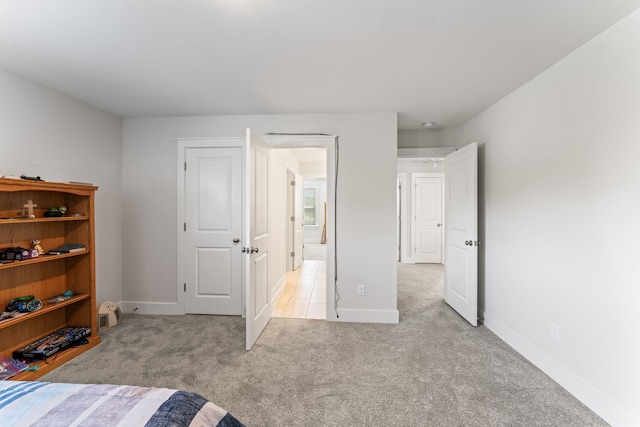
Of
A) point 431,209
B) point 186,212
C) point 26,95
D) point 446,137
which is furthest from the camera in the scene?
point 431,209

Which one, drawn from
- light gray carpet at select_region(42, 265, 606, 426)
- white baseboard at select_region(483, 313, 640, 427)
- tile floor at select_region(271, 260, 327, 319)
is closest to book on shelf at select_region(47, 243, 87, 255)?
light gray carpet at select_region(42, 265, 606, 426)

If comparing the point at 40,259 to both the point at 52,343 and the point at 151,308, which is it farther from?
the point at 151,308

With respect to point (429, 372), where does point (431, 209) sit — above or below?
above

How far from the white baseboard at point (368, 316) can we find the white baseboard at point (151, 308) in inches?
77.2

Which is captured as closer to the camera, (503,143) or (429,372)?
(429,372)

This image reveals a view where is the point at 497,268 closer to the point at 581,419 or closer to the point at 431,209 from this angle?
the point at 581,419

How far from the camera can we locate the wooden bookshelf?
2.14 metres

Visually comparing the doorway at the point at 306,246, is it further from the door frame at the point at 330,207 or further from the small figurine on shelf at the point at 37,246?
Result: the small figurine on shelf at the point at 37,246

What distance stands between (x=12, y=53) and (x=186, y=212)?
187 centimetres

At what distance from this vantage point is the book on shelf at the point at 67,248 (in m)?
2.38

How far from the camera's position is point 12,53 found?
6.35 ft

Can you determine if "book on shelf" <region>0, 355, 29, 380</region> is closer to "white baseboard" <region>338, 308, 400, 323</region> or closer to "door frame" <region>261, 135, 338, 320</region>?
"door frame" <region>261, 135, 338, 320</region>

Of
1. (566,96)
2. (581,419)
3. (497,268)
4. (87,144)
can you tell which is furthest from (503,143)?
(87,144)

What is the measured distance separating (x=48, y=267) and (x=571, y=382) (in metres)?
4.37
